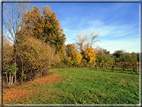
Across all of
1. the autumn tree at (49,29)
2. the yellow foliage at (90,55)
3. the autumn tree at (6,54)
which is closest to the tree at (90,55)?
the yellow foliage at (90,55)

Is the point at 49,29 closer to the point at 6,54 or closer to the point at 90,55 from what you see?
the point at 6,54

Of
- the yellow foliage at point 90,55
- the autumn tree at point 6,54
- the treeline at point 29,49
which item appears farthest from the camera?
the yellow foliage at point 90,55

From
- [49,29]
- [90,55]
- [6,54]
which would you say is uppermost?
[49,29]

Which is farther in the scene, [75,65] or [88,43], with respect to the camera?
[88,43]

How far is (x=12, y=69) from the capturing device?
400 cm

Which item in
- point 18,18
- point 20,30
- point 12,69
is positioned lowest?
point 12,69

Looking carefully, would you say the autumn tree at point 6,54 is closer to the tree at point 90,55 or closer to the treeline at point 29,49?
the treeline at point 29,49

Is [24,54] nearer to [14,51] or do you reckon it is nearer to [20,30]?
[14,51]

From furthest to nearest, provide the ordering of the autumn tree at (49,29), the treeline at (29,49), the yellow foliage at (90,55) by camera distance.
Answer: the yellow foliage at (90,55) → the autumn tree at (49,29) → the treeline at (29,49)

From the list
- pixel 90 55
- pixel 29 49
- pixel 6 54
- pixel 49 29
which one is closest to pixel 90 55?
pixel 90 55

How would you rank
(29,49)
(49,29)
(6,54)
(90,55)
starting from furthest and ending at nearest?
(90,55), (49,29), (29,49), (6,54)

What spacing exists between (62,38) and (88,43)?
9.78 metres

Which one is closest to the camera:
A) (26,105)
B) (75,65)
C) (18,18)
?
(26,105)

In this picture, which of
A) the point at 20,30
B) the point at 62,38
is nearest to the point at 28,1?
the point at 20,30
